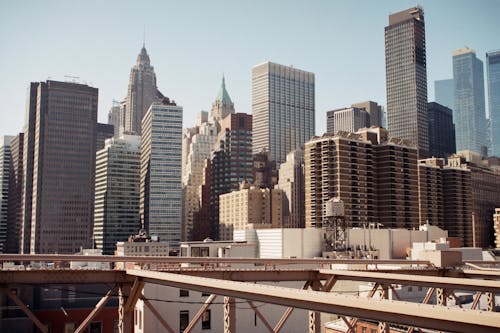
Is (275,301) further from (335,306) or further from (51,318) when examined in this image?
(51,318)

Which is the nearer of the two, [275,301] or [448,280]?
[275,301]

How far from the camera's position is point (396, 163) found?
19850 centimetres

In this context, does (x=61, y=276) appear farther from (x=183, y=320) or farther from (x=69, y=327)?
(x=69, y=327)

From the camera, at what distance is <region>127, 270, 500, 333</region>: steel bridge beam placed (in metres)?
10.9

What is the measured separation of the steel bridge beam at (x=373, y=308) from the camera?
10.9m

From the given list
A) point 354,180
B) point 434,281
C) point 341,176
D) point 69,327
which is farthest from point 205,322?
point 354,180

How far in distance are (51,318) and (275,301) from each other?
45.2 m

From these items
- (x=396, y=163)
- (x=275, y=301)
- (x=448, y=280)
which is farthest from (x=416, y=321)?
(x=396, y=163)

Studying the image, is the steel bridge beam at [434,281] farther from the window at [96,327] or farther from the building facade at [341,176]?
the building facade at [341,176]

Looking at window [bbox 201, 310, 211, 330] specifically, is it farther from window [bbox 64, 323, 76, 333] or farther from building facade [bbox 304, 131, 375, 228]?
building facade [bbox 304, 131, 375, 228]

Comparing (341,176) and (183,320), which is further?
(341,176)

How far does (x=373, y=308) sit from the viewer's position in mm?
12391

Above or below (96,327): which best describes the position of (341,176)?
above

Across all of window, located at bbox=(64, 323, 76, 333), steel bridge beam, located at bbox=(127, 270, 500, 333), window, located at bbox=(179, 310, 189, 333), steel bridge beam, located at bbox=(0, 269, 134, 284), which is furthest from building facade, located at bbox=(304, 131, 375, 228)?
steel bridge beam, located at bbox=(127, 270, 500, 333)
